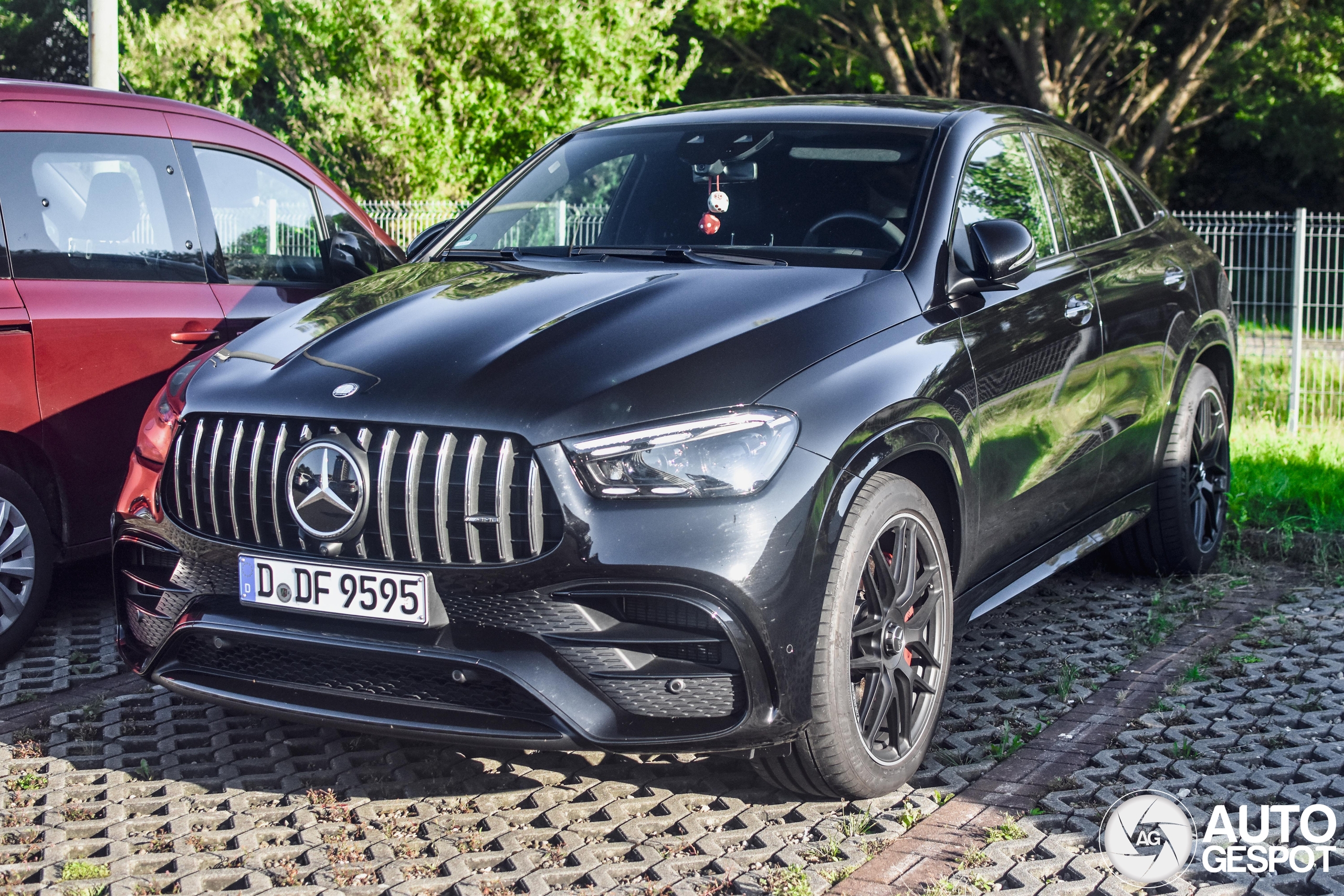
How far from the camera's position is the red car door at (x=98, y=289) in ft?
15.4

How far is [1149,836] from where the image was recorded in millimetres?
3398

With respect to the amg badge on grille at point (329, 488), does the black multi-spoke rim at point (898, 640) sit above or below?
below

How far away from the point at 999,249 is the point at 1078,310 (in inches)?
30.6

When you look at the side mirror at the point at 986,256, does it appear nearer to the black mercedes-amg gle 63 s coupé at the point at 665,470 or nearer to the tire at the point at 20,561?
the black mercedes-amg gle 63 s coupé at the point at 665,470

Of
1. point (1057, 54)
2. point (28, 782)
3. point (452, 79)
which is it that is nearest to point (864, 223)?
point (28, 782)

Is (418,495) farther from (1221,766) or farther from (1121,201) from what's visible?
(1121,201)

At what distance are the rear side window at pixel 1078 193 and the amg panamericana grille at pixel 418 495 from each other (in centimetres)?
265

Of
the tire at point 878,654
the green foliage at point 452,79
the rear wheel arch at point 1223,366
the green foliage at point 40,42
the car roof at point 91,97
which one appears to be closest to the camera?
the tire at point 878,654

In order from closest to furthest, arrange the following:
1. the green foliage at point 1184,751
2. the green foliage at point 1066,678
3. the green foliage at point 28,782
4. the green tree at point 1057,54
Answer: the green foliage at point 28,782 → the green foliage at point 1184,751 → the green foliage at point 1066,678 → the green tree at point 1057,54

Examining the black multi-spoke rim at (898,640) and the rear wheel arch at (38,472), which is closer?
the black multi-spoke rim at (898,640)

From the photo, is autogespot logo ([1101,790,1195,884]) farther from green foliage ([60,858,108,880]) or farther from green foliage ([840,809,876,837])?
green foliage ([60,858,108,880])

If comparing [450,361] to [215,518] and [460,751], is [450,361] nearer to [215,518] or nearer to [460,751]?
[215,518]

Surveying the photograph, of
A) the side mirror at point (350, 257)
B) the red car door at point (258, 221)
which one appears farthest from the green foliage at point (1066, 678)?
the red car door at point (258, 221)

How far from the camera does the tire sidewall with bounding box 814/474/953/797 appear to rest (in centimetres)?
323
